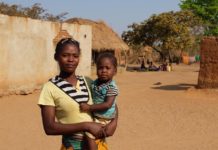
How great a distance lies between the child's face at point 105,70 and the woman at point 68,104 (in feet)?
0.93

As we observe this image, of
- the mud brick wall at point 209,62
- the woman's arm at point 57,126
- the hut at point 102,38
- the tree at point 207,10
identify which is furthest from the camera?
the tree at point 207,10

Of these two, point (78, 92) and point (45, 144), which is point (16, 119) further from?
point (78, 92)

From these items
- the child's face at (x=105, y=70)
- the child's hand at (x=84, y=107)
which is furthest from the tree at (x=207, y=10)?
the child's hand at (x=84, y=107)

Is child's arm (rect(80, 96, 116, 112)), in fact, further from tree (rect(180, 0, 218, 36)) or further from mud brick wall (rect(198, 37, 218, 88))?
tree (rect(180, 0, 218, 36))

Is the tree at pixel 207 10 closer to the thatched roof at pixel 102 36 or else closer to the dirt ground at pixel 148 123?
the thatched roof at pixel 102 36

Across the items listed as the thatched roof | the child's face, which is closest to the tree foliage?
the thatched roof

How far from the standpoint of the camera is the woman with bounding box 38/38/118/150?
7.70 ft

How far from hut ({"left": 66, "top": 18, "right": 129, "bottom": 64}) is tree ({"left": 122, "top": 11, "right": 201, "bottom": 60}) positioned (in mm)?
4287

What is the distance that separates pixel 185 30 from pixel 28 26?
19851mm

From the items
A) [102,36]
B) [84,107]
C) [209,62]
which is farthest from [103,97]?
[102,36]

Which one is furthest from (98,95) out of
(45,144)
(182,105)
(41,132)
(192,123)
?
(182,105)

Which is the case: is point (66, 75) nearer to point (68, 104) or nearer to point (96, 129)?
point (68, 104)

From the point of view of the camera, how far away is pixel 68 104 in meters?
2.35

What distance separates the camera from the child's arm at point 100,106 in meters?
2.37
